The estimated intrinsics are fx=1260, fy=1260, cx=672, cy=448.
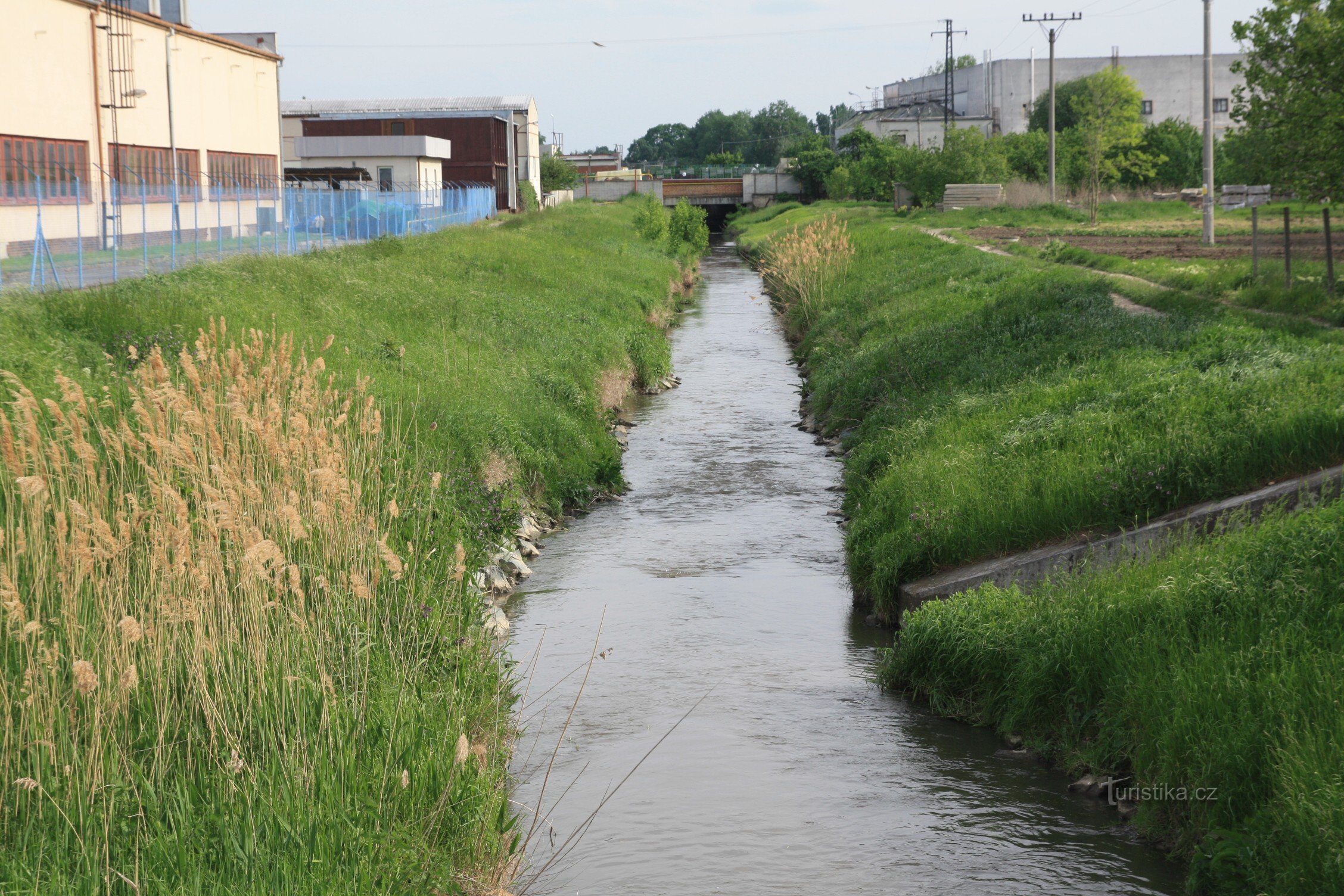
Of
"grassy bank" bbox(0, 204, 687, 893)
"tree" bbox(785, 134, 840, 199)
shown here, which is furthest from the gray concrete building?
"grassy bank" bbox(0, 204, 687, 893)

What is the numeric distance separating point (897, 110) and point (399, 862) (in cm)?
11218

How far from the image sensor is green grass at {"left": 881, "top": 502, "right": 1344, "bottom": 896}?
5.99 m

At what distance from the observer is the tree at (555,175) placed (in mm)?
108688

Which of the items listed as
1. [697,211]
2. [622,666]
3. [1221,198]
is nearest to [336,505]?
[622,666]

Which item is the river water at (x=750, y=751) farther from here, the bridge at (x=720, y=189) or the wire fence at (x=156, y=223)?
the bridge at (x=720, y=189)

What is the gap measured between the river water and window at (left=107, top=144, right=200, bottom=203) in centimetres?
2571

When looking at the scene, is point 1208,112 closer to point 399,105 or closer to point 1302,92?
point 1302,92

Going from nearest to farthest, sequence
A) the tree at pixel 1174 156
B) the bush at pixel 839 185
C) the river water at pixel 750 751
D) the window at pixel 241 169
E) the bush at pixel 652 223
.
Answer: the river water at pixel 750 751, the window at pixel 241 169, the bush at pixel 652 223, the tree at pixel 1174 156, the bush at pixel 839 185

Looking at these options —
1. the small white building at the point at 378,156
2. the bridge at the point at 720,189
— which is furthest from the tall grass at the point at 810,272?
the bridge at the point at 720,189

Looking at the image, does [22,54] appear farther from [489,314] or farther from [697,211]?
[697,211]

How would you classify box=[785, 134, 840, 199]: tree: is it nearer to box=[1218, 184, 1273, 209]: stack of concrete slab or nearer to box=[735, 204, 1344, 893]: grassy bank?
box=[1218, 184, 1273, 209]: stack of concrete slab

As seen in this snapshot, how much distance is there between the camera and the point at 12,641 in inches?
245

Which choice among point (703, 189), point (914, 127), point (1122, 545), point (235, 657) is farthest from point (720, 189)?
point (235, 657)

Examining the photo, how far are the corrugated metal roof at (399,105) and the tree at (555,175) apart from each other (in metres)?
10.3
